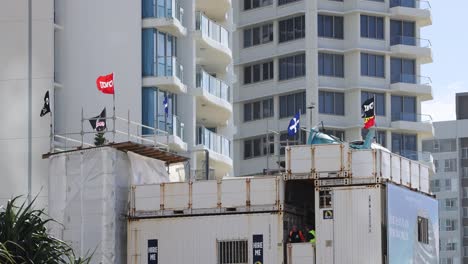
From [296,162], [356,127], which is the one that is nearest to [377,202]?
[296,162]

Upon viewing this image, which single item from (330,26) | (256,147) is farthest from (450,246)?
(256,147)

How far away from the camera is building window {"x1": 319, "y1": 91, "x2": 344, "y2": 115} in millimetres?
113938

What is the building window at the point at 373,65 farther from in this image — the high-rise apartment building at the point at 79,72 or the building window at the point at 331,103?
the high-rise apartment building at the point at 79,72

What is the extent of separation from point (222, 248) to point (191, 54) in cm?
2259

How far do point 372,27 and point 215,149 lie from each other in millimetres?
34706

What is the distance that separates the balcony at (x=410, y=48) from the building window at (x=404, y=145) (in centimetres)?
628

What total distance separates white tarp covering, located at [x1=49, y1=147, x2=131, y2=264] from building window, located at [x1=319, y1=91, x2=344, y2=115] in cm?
5260

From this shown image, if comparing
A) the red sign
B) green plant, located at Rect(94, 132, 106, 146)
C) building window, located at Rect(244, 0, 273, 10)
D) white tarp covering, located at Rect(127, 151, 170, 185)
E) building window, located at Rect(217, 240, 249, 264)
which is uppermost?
building window, located at Rect(244, 0, 273, 10)

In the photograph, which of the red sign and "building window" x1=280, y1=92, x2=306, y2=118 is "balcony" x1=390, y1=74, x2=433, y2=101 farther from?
the red sign

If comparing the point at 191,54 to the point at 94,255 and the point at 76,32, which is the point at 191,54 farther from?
the point at 94,255

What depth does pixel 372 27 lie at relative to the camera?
11581cm

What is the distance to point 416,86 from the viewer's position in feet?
379

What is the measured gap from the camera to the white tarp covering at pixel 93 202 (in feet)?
200

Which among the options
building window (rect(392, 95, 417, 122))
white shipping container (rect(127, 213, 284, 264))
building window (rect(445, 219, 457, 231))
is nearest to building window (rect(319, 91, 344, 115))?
building window (rect(392, 95, 417, 122))
